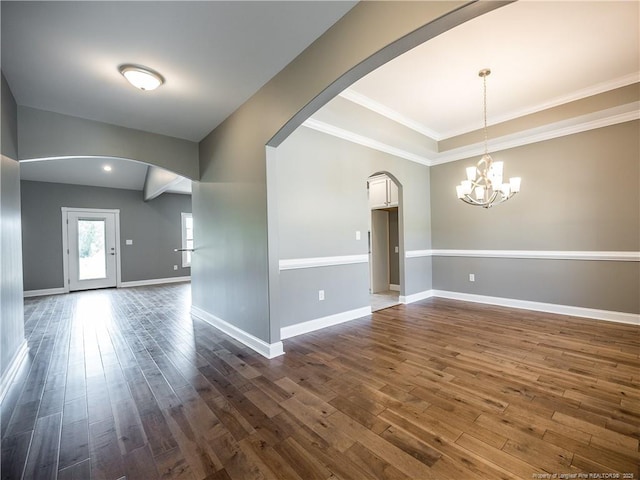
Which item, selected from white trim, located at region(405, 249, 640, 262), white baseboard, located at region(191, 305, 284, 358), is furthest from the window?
white trim, located at region(405, 249, 640, 262)

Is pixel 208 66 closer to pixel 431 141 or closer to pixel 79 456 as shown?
pixel 79 456

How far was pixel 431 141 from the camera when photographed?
4.66 meters

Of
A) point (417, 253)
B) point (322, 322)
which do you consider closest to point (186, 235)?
point (322, 322)

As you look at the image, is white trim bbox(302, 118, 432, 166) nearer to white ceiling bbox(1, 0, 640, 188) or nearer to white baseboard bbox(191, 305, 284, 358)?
white ceiling bbox(1, 0, 640, 188)

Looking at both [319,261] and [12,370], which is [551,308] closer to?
[319,261]

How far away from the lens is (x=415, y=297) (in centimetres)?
494

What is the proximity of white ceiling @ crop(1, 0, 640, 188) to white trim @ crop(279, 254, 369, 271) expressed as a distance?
187 cm

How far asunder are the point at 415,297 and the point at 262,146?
380 centimetres

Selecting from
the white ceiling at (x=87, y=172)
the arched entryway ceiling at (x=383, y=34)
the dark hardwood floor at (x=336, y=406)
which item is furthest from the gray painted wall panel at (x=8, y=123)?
the white ceiling at (x=87, y=172)

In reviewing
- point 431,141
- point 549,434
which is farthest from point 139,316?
point 431,141

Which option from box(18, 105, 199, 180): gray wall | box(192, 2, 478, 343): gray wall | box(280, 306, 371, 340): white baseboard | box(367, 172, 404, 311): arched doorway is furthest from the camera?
box(367, 172, 404, 311): arched doorway

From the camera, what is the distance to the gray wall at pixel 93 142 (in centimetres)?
280

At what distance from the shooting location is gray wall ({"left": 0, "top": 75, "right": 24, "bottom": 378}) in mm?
2182

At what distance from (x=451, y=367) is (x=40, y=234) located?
8.83 m
